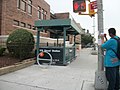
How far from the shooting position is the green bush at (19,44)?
11.7 meters

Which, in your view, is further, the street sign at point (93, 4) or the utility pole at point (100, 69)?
the street sign at point (93, 4)

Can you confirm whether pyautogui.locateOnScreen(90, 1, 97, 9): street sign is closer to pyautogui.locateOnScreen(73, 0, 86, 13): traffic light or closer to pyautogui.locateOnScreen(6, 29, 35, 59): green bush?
pyautogui.locateOnScreen(73, 0, 86, 13): traffic light

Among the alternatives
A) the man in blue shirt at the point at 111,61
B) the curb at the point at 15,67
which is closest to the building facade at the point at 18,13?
the curb at the point at 15,67

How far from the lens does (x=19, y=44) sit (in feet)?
38.4

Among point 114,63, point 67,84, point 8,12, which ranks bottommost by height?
point 67,84

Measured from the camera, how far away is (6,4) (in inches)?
728

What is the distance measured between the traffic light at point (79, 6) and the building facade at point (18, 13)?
39.5 ft

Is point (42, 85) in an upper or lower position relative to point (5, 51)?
lower

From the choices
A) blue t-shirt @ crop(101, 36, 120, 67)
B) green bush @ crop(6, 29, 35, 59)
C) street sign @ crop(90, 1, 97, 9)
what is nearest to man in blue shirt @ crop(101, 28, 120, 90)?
blue t-shirt @ crop(101, 36, 120, 67)

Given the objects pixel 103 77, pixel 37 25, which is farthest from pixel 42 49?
pixel 103 77

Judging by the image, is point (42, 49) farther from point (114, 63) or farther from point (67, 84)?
Answer: point (114, 63)

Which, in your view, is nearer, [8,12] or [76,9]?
[76,9]

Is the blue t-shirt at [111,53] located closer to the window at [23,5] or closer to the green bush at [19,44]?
the green bush at [19,44]

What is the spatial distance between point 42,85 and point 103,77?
2210mm
